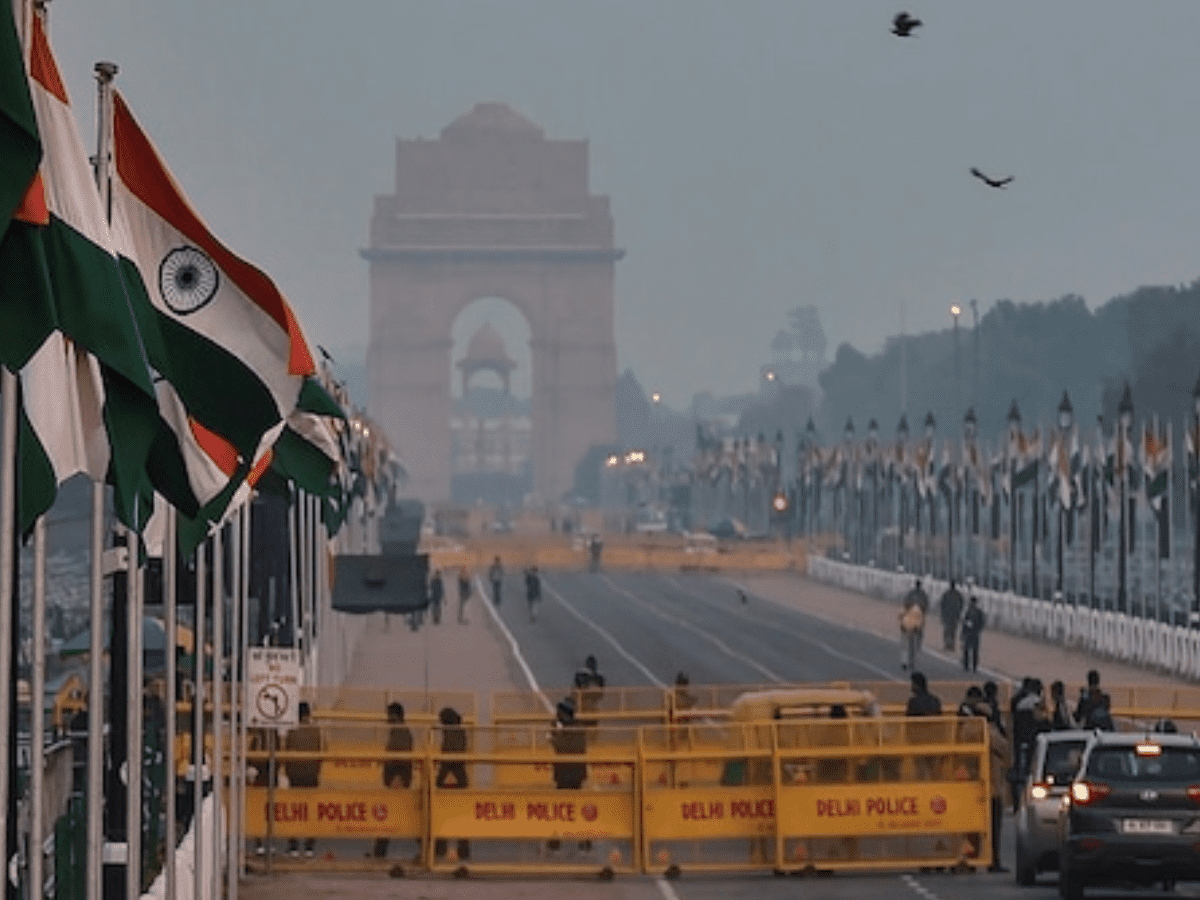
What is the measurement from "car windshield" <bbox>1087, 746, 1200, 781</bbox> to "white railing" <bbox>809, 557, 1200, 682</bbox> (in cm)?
3186

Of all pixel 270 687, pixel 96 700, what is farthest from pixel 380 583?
pixel 96 700

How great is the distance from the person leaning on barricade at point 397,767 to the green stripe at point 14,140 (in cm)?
2205

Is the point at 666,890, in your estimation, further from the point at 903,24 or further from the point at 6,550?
the point at 6,550

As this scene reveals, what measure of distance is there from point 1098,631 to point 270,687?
42338mm

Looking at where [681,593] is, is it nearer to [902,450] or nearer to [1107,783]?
[902,450]

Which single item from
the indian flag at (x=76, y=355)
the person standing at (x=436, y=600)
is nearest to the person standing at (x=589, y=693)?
the indian flag at (x=76, y=355)

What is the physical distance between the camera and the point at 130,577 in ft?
63.0

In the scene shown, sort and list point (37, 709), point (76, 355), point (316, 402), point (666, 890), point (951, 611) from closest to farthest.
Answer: point (76, 355), point (37, 709), point (316, 402), point (666, 890), point (951, 611)

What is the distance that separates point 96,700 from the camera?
17.0m

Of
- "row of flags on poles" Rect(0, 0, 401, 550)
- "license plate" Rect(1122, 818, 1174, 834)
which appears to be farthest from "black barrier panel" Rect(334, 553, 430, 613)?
"row of flags on poles" Rect(0, 0, 401, 550)

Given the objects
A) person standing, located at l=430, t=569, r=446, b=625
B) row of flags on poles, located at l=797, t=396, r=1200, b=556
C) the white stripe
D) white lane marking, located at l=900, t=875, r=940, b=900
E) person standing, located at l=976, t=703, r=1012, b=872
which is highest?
row of flags on poles, located at l=797, t=396, r=1200, b=556

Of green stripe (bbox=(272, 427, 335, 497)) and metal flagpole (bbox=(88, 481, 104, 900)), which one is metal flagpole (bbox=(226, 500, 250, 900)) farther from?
metal flagpole (bbox=(88, 481, 104, 900))

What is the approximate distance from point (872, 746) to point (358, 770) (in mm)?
4675

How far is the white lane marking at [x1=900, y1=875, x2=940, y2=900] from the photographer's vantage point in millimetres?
30203
